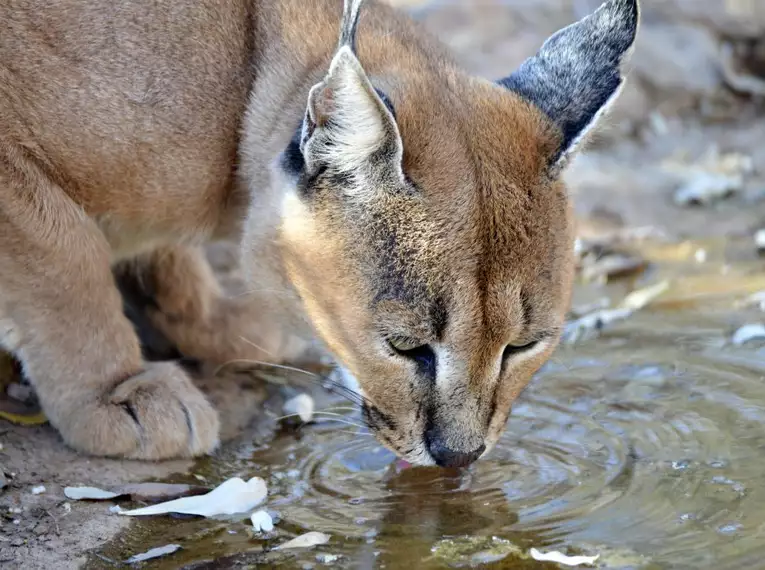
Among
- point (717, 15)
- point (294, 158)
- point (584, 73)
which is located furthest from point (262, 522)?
point (717, 15)

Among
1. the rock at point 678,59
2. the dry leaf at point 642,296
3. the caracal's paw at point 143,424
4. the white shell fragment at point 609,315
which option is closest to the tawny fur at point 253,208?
the caracal's paw at point 143,424

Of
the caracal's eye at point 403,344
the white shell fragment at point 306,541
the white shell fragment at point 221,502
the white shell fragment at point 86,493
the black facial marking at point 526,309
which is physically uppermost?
the black facial marking at point 526,309

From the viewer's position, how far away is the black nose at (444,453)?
121 inches

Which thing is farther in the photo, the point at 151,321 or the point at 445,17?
the point at 445,17

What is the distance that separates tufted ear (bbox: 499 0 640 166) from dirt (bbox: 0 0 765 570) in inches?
44.7

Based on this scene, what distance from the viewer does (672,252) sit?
17.6 ft

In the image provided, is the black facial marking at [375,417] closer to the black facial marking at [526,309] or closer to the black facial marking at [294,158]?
the black facial marking at [526,309]

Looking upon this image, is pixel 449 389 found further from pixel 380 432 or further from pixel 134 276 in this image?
pixel 134 276

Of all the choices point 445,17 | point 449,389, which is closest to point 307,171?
point 449,389

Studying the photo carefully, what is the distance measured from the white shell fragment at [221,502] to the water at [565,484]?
0.12ft

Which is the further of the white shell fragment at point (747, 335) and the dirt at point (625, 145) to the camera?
the white shell fragment at point (747, 335)

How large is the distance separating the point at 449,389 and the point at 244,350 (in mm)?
1329

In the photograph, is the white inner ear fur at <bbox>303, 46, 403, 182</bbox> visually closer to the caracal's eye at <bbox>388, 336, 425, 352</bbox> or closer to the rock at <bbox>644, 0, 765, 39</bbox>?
the caracal's eye at <bbox>388, 336, 425, 352</bbox>

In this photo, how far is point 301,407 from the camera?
12.1 feet
